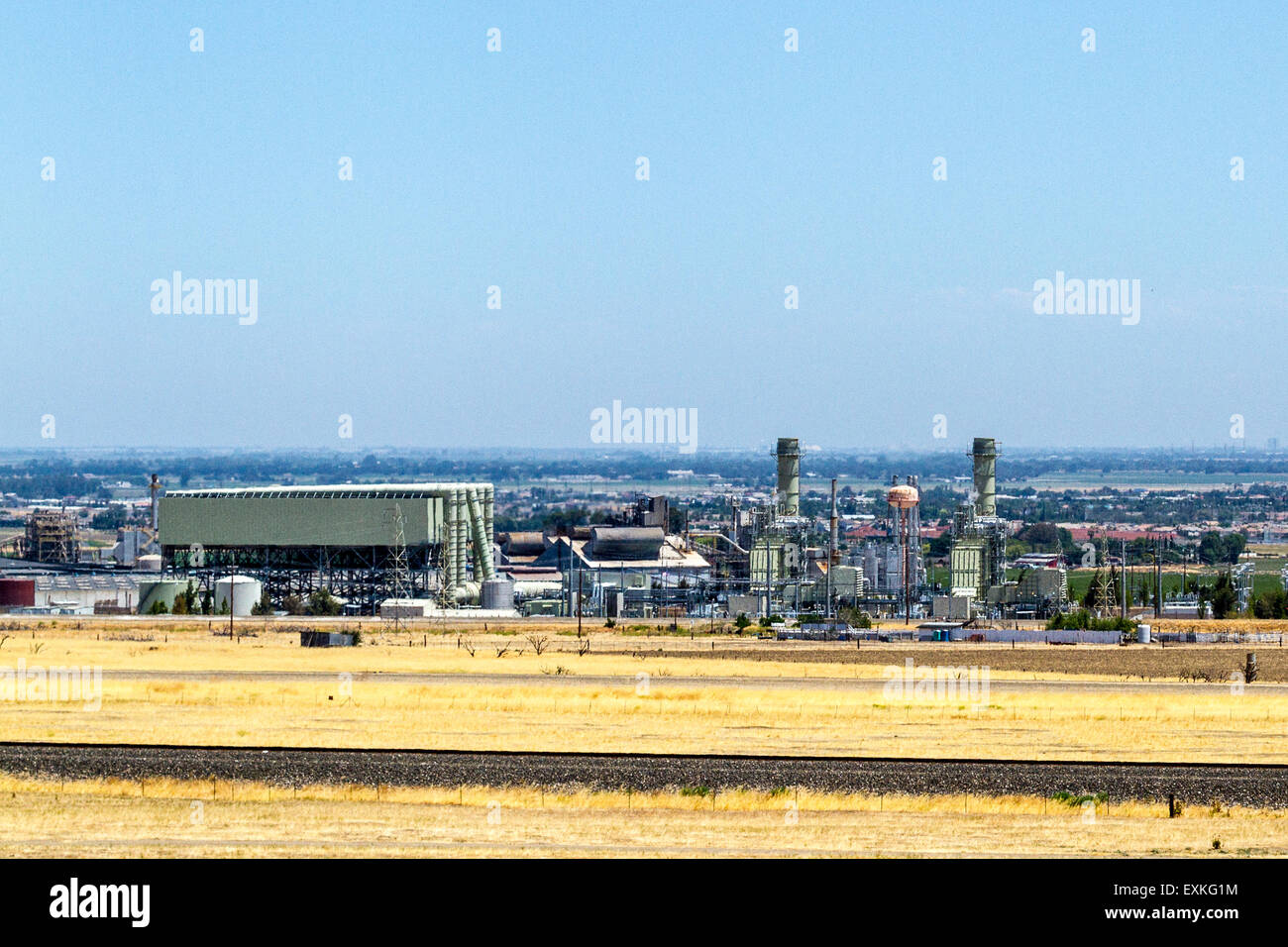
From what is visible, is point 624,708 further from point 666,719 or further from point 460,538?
point 460,538

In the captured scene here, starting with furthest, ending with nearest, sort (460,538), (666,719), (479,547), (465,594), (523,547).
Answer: (523,547) < (479,547) < (460,538) < (465,594) < (666,719)

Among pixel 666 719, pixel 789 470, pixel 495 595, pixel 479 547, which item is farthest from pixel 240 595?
pixel 666 719

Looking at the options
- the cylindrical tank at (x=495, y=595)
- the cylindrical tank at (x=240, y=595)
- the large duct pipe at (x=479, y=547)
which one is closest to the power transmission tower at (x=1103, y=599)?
the cylindrical tank at (x=495, y=595)

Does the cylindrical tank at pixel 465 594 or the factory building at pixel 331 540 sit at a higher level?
the factory building at pixel 331 540

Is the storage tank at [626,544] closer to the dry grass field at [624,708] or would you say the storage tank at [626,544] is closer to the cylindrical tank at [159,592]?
the cylindrical tank at [159,592]

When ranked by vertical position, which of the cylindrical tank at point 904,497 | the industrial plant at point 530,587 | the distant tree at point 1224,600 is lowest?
the distant tree at point 1224,600
